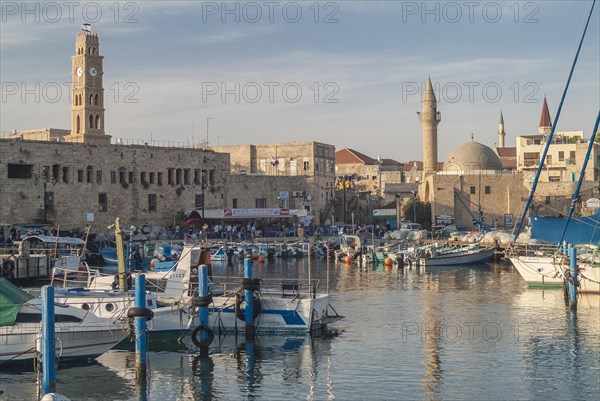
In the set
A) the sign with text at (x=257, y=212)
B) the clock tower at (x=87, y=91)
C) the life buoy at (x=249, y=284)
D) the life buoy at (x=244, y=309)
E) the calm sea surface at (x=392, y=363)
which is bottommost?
the calm sea surface at (x=392, y=363)

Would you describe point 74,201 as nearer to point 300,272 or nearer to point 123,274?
point 300,272

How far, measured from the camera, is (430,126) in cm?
8394

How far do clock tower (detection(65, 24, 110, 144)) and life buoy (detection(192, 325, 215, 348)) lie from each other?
47.0 metres

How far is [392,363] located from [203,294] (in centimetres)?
579

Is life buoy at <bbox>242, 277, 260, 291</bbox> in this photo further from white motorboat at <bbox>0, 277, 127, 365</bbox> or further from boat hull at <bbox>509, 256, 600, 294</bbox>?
boat hull at <bbox>509, 256, 600, 294</bbox>

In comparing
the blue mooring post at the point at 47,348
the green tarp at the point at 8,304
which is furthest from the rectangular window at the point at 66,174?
the blue mooring post at the point at 47,348

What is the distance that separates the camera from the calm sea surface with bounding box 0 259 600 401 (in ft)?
69.1

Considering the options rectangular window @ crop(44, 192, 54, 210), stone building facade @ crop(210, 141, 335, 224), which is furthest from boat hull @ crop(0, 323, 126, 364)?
stone building facade @ crop(210, 141, 335, 224)

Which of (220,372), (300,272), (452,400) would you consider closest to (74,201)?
(300,272)

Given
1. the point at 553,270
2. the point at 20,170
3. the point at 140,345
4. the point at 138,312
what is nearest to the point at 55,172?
the point at 20,170

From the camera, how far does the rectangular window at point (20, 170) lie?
56031 millimetres

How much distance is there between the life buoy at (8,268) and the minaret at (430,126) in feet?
166

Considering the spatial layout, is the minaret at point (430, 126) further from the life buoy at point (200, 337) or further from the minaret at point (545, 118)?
the life buoy at point (200, 337)

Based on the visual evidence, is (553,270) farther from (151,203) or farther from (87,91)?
(87,91)
